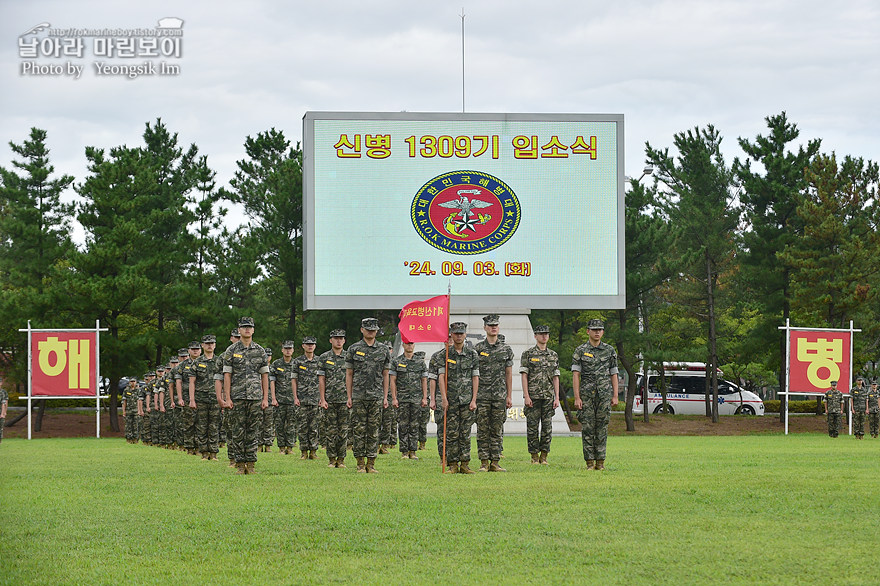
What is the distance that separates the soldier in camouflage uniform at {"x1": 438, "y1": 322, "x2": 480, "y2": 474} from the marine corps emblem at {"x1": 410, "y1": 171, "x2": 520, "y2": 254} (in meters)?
16.5

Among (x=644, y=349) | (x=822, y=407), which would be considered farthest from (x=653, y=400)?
(x=644, y=349)

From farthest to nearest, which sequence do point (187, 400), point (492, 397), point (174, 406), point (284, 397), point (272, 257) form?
point (272, 257)
point (174, 406)
point (284, 397)
point (187, 400)
point (492, 397)

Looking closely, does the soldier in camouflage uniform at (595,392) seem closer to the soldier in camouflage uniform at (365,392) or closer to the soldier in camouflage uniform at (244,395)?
the soldier in camouflage uniform at (365,392)

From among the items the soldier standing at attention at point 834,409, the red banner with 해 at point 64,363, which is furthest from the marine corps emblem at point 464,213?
the red banner with 해 at point 64,363

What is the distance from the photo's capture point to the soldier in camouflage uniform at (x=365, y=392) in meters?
14.2

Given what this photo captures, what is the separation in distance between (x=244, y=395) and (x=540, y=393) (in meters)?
4.14

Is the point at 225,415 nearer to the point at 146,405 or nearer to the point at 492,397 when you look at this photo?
the point at 492,397

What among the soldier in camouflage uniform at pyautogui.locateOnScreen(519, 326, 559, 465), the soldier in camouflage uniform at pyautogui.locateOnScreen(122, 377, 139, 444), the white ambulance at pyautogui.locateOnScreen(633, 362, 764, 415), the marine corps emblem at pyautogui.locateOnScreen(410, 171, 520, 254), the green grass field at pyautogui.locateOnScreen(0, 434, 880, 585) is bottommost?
the white ambulance at pyautogui.locateOnScreen(633, 362, 764, 415)

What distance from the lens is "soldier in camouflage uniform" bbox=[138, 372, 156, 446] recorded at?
26.0 metres

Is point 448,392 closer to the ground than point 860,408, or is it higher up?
higher up

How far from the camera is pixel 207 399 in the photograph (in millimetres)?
18516

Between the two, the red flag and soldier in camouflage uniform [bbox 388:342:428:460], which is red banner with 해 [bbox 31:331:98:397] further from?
the red flag

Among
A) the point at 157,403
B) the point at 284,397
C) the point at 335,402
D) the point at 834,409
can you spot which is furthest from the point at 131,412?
the point at 834,409

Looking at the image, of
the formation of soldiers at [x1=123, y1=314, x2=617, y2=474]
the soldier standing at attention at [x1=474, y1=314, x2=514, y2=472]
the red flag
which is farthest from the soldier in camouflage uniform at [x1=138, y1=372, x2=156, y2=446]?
the soldier standing at attention at [x1=474, y1=314, x2=514, y2=472]
